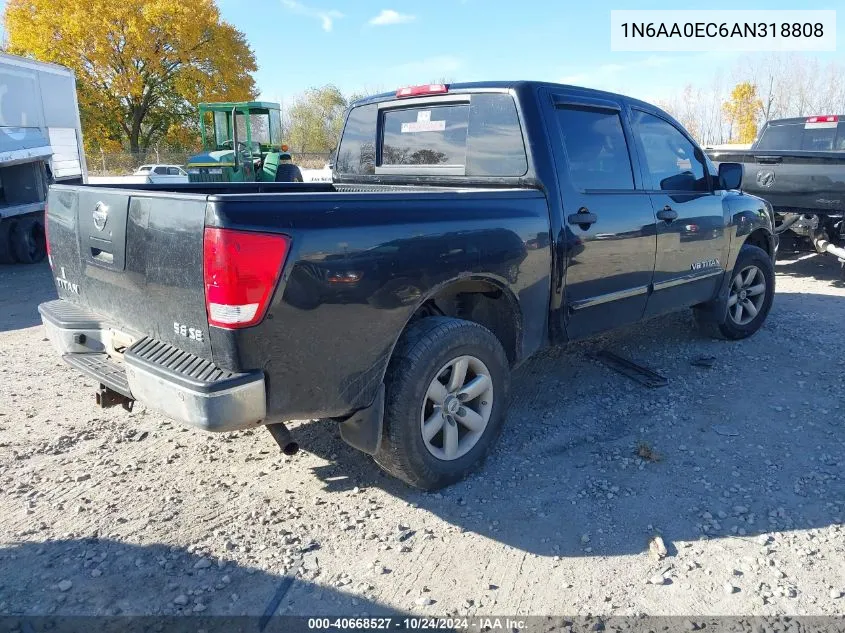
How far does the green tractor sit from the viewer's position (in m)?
17.0

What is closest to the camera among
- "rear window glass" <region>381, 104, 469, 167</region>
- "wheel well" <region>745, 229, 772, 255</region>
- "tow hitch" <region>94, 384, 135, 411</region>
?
"tow hitch" <region>94, 384, 135, 411</region>

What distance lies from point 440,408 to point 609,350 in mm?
2617

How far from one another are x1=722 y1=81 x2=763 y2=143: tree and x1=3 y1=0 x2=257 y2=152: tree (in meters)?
30.2

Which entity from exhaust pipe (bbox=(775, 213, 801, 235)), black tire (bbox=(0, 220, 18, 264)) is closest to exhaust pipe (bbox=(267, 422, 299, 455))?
exhaust pipe (bbox=(775, 213, 801, 235))

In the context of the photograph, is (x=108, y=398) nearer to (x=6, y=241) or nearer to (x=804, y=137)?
(x=6, y=241)

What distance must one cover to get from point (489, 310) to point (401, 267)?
3.26ft

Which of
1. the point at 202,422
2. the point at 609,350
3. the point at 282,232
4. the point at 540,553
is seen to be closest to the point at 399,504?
the point at 540,553

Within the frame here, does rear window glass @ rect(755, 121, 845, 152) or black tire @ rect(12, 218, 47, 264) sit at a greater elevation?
rear window glass @ rect(755, 121, 845, 152)

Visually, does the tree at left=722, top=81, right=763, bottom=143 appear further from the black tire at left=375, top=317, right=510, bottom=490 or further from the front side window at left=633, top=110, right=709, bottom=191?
the black tire at left=375, top=317, right=510, bottom=490

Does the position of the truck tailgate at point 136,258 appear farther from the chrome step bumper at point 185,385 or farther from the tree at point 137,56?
the tree at point 137,56

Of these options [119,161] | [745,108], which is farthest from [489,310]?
[745,108]

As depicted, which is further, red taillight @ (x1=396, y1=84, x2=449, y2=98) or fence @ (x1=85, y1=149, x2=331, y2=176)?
fence @ (x1=85, y1=149, x2=331, y2=176)

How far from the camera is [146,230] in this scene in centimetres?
278

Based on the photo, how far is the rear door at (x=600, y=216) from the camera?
380cm
